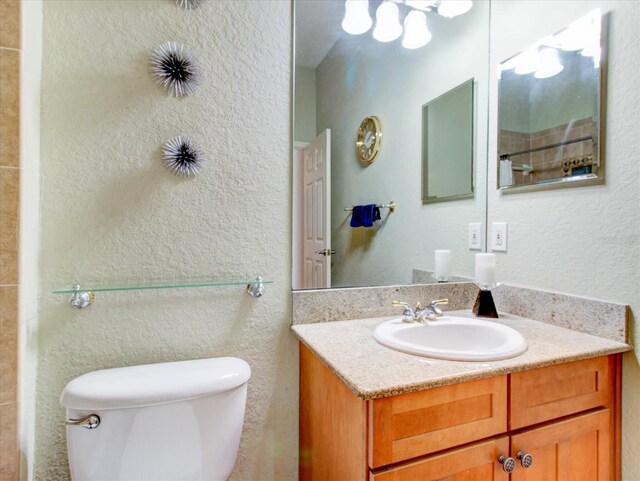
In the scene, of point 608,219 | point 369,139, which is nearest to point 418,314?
point 608,219

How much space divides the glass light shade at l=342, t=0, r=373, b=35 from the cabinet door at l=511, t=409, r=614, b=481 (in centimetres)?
148

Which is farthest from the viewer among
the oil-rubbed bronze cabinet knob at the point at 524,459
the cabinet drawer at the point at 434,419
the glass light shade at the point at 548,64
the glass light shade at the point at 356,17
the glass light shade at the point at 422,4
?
the glass light shade at the point at 422,4

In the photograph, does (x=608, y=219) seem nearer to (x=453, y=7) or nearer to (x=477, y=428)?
(x=477, y=428)

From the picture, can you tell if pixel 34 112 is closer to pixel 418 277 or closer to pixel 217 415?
pixel 217 415

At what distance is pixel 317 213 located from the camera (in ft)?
4.16

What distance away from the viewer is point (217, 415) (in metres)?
0.92

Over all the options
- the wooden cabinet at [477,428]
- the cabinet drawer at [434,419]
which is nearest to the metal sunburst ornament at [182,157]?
the wooden cabinet at [477,428]

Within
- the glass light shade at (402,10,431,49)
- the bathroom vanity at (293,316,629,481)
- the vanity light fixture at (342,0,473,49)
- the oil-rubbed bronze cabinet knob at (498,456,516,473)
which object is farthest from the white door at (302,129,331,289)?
the oil-rubbed bronze cabinet knob at (498,456,516,473)

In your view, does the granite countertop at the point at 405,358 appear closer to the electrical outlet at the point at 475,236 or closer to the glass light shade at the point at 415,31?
the electrical outlet at the point at 475,236

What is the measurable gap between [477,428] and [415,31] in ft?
5.01

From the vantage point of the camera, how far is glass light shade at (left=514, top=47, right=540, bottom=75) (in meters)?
1.29

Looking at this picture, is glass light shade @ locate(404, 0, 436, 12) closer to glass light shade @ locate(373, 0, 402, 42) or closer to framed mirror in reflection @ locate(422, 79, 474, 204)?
glass light shade @ locate(373, 0, 402, 42)

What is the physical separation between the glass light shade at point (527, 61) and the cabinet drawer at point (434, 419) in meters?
1.17

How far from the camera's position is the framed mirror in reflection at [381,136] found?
124 cm
